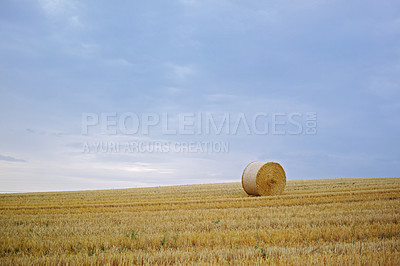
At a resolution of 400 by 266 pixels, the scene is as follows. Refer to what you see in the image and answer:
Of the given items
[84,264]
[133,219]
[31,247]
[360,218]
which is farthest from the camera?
[133,219]

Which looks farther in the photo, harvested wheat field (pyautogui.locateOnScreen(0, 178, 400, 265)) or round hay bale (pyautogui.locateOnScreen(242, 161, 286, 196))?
round hay bale (pyautogui.locateOnScreen(242, 161, 286, 196))

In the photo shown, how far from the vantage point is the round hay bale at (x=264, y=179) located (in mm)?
16325

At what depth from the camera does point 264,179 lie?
1658 centimetres

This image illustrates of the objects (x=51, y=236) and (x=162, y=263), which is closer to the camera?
(x=162, y=263)

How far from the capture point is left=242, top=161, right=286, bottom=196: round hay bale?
16.3 meters

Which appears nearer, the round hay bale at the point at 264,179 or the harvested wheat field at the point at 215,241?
the harvested wheat field at the point at 215,241

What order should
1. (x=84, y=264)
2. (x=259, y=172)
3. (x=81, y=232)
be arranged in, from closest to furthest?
1. (x=84, y=264)
2. (x=81, y=232)
3. (x=259, y=172)

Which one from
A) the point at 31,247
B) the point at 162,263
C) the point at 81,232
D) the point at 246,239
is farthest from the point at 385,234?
the point at 31,247

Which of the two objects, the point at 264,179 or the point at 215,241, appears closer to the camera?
the point at 215,241

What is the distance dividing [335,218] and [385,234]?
1.64 metres

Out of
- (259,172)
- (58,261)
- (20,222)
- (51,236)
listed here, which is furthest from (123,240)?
(259,172)

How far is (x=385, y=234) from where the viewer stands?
6.27 m

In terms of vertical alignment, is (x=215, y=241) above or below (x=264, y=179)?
below

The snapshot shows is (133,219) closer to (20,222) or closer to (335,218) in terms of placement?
(20,222)
